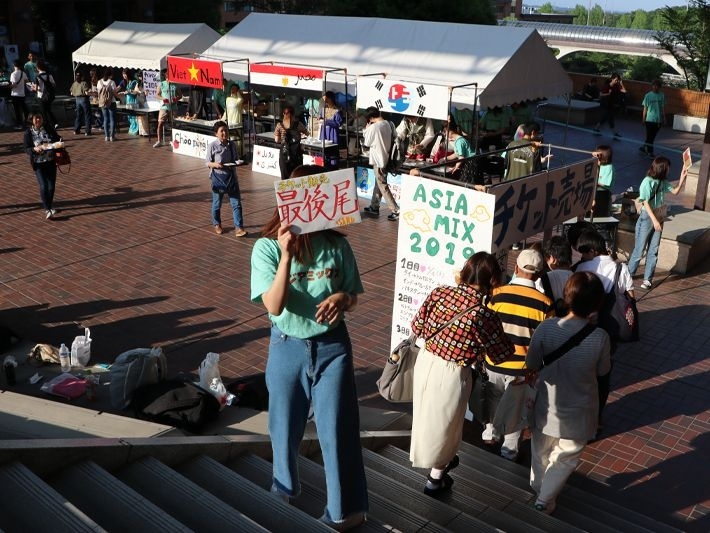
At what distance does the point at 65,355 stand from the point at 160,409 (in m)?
1.85

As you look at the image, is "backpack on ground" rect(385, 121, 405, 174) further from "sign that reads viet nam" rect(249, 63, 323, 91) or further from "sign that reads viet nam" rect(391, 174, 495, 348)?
"sign that reads viet nam" rect(391, 174, 495, 348)

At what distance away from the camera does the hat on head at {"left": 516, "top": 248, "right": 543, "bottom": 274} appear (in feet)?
18.1

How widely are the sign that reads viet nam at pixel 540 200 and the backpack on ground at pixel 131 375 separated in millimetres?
2933

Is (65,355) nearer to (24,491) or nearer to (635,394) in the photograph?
(24,491)

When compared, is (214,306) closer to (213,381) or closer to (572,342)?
(213,381)

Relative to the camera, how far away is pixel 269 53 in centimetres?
1850

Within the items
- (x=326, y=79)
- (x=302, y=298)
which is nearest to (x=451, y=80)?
(x=326, y=79)

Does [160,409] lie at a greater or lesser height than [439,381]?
lesser

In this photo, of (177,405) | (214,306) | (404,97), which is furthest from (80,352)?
(404,97)

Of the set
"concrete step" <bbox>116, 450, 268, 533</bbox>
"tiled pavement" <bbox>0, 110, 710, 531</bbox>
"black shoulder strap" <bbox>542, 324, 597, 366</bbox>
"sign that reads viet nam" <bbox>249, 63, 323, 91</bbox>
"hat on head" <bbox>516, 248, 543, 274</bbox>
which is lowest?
"tiled pavement" <bbox>0, 110, 710, 531</bbox>

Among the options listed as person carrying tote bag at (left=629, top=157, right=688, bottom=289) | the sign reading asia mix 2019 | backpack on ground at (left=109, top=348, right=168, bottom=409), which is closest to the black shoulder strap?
the sign reading asia mix 2019

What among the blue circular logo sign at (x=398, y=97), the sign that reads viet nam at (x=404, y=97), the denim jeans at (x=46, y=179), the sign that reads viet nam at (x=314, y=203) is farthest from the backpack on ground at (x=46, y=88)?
the sign that reads viet nam at (x=314, y=203)

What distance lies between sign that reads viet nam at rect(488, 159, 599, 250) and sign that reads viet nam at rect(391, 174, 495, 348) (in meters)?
0.15

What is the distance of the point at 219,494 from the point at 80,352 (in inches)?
147
